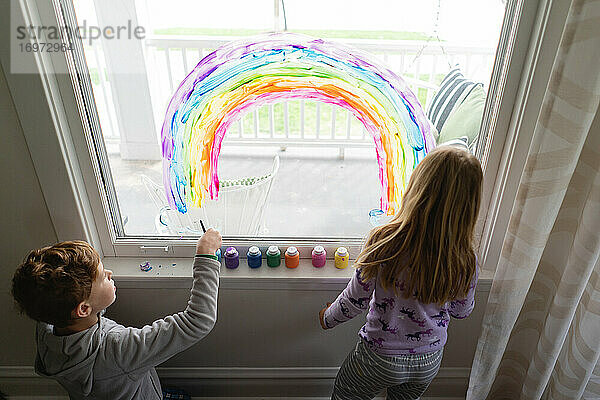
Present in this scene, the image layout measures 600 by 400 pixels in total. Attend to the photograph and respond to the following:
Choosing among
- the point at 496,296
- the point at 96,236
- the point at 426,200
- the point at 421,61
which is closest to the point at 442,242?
the point at 426,200

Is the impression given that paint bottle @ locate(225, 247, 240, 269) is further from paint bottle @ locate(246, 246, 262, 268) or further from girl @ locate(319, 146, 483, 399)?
girl @ locate(319, 146, 483, 399)

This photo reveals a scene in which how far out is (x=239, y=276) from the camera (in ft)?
4.59

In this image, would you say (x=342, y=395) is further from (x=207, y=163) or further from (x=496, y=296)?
(x=207, y=163)

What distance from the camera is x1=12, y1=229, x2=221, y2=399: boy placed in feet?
3.21

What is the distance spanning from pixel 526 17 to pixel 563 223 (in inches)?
20.1

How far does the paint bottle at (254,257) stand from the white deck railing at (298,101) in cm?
32

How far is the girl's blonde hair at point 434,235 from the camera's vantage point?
1.03m

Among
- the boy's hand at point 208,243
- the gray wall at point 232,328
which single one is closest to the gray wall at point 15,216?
the gray wall at point 232,328

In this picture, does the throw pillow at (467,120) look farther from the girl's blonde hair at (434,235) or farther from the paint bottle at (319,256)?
the paint bottle at (319,256)

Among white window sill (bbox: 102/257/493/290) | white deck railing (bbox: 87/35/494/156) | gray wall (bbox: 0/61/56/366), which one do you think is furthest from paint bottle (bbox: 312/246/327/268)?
gray wall (bbox: 0/61/56/366)

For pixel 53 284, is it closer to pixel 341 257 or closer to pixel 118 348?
pixel 118 348

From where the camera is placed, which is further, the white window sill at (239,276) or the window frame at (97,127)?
the white window sill at (239,276)

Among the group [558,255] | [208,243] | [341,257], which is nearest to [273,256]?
[341,257]

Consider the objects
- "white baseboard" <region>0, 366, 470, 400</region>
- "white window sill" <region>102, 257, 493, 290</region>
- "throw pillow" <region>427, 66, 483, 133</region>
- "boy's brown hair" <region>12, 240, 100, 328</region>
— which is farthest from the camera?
"white baseboard" <region>0, 366, 470, 400</region>
